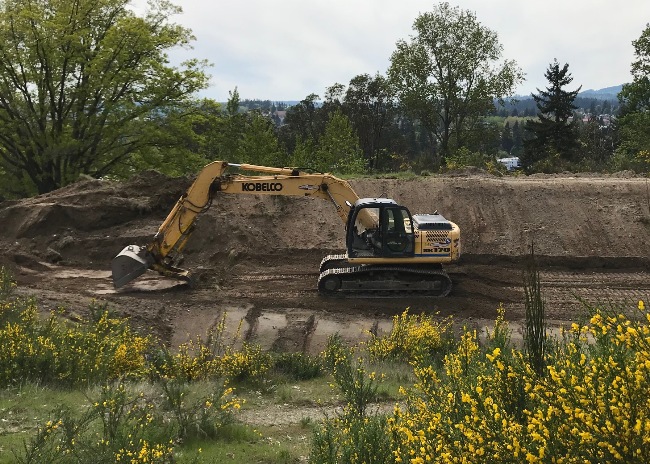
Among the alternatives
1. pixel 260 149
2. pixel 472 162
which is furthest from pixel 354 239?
pixel 260 149

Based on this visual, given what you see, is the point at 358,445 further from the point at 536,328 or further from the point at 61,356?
the point at 61,356

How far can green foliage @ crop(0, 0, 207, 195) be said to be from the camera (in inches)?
962

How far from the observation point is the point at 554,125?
145ft

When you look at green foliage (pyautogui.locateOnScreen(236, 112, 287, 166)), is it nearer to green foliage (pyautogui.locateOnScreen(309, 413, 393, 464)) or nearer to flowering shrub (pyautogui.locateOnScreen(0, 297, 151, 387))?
flowering shrub (pyautogui.locateOnScreen(0, 297, 151, 387))

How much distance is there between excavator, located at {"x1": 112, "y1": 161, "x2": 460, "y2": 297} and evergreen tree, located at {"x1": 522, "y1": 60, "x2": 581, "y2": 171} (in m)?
30.8

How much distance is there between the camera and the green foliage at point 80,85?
24.4 m

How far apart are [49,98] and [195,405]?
2308cm

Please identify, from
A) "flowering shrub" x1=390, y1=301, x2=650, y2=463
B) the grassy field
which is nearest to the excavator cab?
the grassy field

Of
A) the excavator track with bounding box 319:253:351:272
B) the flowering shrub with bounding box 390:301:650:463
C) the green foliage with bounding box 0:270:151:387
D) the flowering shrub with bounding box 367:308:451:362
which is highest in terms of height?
the flowering shrub with bounding box 390:301:650:463

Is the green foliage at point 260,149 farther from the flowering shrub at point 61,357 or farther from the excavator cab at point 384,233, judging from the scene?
the flowering shrub at point 61,357

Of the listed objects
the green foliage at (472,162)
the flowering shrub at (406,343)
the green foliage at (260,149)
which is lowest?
the flowering shrub at (406,343)

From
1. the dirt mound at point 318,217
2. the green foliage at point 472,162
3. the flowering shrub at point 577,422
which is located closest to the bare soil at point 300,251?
the dirt mound at point 318,217

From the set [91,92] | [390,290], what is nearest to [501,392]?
[390,290]

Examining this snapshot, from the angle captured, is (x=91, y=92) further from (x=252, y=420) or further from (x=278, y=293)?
(x=252, y=420)
